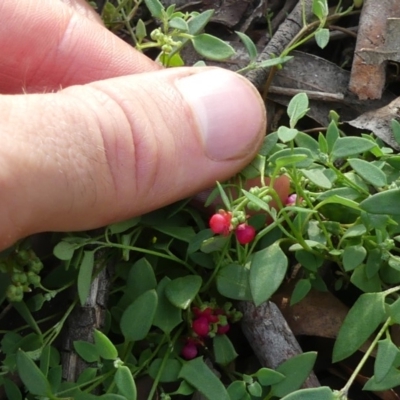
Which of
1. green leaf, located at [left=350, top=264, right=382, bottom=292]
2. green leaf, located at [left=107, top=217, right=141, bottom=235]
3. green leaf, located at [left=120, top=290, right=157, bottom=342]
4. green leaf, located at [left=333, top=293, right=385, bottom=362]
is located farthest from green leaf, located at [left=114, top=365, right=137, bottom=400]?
green leaf, located at [left=350, top=264, right=382, bottom=292]

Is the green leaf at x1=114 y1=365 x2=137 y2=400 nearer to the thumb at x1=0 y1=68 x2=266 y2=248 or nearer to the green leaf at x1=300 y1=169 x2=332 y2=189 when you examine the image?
the thumb at x1=0 y1=68 x2=266 y2=248

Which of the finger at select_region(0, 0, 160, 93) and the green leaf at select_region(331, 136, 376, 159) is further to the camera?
the finger at select_region(0, 0, 160, 93)

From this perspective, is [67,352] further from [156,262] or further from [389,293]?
[389,293]

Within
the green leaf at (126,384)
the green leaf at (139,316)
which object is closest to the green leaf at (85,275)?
the green leaf at (139,316)

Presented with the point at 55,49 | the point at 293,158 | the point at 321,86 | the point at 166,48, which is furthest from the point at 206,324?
the point at 55,49

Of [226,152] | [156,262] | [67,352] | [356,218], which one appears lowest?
[67,352]

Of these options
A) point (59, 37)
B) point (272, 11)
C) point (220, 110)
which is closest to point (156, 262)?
point (220, 110)
